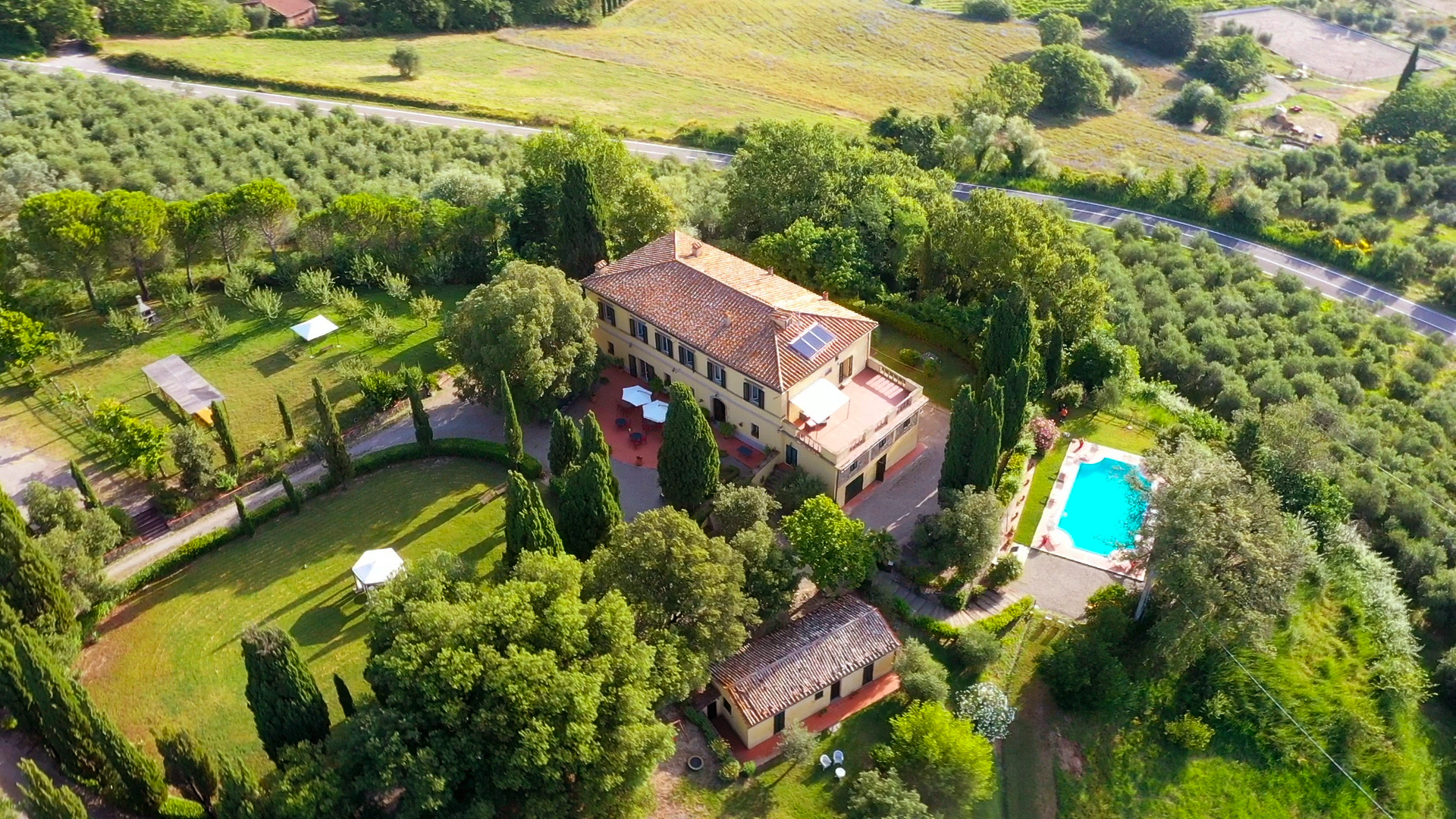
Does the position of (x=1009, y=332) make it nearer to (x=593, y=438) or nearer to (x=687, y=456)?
(x=687, y=456)

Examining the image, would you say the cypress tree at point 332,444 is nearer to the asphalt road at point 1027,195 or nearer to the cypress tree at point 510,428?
the cypress tree at point 510,428

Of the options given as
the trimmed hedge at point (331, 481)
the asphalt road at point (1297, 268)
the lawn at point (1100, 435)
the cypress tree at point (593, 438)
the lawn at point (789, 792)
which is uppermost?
the cypress tree at point (593, 438)

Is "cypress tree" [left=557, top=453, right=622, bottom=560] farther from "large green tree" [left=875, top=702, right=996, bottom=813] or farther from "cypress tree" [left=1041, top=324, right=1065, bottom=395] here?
"cypress tree" [left=1041, top=324, right=1065, bottom=395]

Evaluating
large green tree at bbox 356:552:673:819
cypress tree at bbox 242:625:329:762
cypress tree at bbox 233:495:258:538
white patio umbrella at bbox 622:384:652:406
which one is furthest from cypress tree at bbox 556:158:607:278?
cypress tree at bbox 242:625:329:762

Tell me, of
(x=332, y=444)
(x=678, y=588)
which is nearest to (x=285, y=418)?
(x=332, y=444)

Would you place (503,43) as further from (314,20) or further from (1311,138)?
(1311,138)

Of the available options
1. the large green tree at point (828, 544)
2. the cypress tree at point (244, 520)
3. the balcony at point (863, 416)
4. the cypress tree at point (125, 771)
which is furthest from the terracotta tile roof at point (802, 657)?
the cypress tree at point (244, 520)
